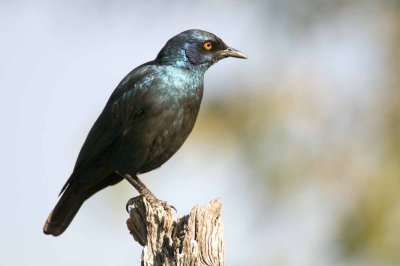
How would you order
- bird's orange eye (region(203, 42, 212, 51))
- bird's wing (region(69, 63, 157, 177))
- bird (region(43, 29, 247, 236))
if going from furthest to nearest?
1. bird's orange eye (region(203, 42, 212, 51))
2. bird's wing (region(69, 63, 157, 177))
3. bird (region(43, 29, 247, 236))

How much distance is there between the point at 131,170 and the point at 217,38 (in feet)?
4.16

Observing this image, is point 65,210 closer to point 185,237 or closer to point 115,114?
point 115,114

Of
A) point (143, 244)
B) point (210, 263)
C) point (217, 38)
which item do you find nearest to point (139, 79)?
point (217, 38)

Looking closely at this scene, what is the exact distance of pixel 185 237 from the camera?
498 cm

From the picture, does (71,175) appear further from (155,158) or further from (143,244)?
(143,244)

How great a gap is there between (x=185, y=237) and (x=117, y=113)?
2042 millimetres

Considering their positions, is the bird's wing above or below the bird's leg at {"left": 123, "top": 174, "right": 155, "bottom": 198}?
above

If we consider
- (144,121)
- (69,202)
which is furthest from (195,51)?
(69,202)

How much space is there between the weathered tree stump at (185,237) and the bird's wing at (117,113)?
1462mm

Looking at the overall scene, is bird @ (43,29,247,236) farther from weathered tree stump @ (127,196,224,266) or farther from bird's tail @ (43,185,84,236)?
weathered tree stump @ (127,196,224,266)

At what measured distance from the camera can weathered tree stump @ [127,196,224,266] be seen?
16.1 ft

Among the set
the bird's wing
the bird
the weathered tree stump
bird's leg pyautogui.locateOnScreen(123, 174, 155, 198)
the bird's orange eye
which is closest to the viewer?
the weathered tree stump

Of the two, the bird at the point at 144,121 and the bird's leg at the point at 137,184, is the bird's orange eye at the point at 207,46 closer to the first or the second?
the bird at the point at 144,121

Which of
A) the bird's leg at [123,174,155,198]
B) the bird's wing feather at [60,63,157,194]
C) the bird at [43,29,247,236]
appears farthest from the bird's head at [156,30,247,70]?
the bird's leg at [123,174,155,198]
